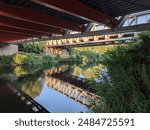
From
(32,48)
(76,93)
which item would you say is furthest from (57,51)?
(76,93)

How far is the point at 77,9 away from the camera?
9.93m

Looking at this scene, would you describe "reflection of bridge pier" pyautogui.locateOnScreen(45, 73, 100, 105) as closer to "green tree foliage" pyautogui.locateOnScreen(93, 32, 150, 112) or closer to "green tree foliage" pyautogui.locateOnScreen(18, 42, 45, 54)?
"green tree foliage" pyautogui.locateOnScreen(93, 32, 150, 112)

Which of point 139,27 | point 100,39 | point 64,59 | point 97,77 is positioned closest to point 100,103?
point 97,77

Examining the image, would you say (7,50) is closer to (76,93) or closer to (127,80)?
(76,93)

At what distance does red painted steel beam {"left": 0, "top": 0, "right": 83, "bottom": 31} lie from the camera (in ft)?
34.9

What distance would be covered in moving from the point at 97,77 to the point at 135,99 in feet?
5.11

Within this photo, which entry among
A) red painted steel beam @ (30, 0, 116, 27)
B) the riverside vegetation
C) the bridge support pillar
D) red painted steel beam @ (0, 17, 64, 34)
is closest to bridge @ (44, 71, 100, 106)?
the riverside vegetation

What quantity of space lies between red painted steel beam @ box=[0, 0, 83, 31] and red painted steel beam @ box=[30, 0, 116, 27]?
2264 mm

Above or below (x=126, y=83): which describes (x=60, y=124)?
below

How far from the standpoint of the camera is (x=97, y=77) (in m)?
5.98

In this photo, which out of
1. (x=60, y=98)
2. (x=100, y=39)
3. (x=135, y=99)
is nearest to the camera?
(x=135, y=99)

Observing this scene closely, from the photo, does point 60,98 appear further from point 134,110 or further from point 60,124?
point 60,124

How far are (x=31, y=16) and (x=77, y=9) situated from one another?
2.59 meters

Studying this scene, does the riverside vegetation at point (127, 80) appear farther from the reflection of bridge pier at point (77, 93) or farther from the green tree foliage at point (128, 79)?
the reflection of bridge pier at point (77, 93)
